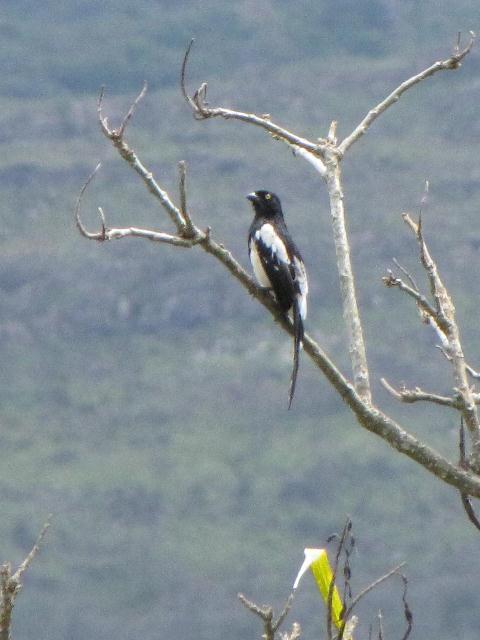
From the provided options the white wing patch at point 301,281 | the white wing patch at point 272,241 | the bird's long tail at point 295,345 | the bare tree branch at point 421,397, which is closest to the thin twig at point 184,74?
the bird's long tail at point 295,345

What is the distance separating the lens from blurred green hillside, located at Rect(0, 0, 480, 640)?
325 feet

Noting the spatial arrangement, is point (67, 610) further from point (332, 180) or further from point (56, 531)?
point (332, 180)

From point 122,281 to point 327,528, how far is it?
3672cm

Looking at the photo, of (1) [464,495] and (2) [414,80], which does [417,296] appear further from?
(2) [414,80]

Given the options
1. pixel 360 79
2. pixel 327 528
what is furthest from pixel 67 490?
pixel 360 79

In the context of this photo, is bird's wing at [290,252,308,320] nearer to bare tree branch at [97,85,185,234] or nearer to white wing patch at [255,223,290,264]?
white wing patch at [255,223,290,264]

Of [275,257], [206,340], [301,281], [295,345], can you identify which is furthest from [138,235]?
[206,340]

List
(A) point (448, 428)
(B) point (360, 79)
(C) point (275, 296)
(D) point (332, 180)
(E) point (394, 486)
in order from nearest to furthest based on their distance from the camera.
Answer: (D) point (332, 180), (C) point (275, 296), (A) point (448, 428), (E) point (394, 486), (B) point (360, 79)

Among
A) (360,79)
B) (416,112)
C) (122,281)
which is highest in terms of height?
(360,79)

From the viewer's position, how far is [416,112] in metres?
144

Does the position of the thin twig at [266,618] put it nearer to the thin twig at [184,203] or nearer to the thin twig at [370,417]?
the thin twig at [370,417]

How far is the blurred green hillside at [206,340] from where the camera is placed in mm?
99000

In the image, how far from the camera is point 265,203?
1282cm

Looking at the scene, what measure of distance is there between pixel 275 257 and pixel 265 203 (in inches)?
45.6
